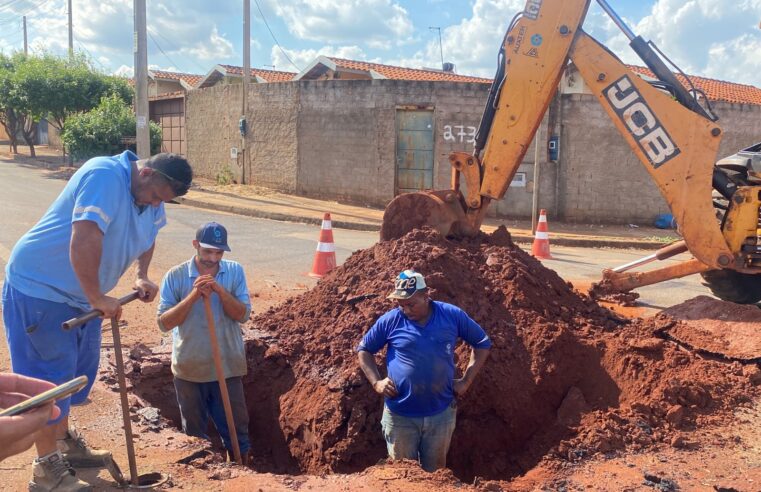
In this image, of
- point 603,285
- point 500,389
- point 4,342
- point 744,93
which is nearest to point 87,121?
point 4,342

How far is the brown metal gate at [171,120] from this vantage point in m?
24.8

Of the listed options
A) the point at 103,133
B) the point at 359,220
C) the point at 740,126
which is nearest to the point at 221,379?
the point at 359,220

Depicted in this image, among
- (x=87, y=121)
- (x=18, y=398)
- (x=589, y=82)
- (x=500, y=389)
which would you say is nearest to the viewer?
(x=18, y=398)

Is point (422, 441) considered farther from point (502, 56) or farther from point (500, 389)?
point (502, 56)

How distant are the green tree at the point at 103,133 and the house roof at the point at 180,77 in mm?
11913

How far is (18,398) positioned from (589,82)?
18.7 ft

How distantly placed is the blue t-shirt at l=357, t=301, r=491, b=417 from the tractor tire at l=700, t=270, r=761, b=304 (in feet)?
15.7

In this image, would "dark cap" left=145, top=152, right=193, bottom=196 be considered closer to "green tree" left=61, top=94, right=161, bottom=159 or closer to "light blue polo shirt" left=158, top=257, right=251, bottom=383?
"light blue polo shirt" left=158, top=257, right=251, bottom=383

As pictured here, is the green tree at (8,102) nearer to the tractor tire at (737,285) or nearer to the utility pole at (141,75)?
the utility pole at (141,75)

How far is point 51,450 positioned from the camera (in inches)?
132

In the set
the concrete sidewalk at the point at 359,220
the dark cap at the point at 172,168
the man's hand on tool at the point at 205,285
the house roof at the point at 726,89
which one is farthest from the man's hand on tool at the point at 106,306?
the house roof at the point at 726,89

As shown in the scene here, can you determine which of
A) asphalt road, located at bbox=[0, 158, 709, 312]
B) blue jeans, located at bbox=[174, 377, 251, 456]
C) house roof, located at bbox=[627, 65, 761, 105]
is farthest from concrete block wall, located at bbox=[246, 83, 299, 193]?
blue jeans, located at bbox=[174, 377, 251, 456]

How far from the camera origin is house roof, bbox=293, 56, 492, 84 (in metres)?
25.5

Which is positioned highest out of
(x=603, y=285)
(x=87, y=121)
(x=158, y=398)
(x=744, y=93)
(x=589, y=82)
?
(x=744, y=93)
